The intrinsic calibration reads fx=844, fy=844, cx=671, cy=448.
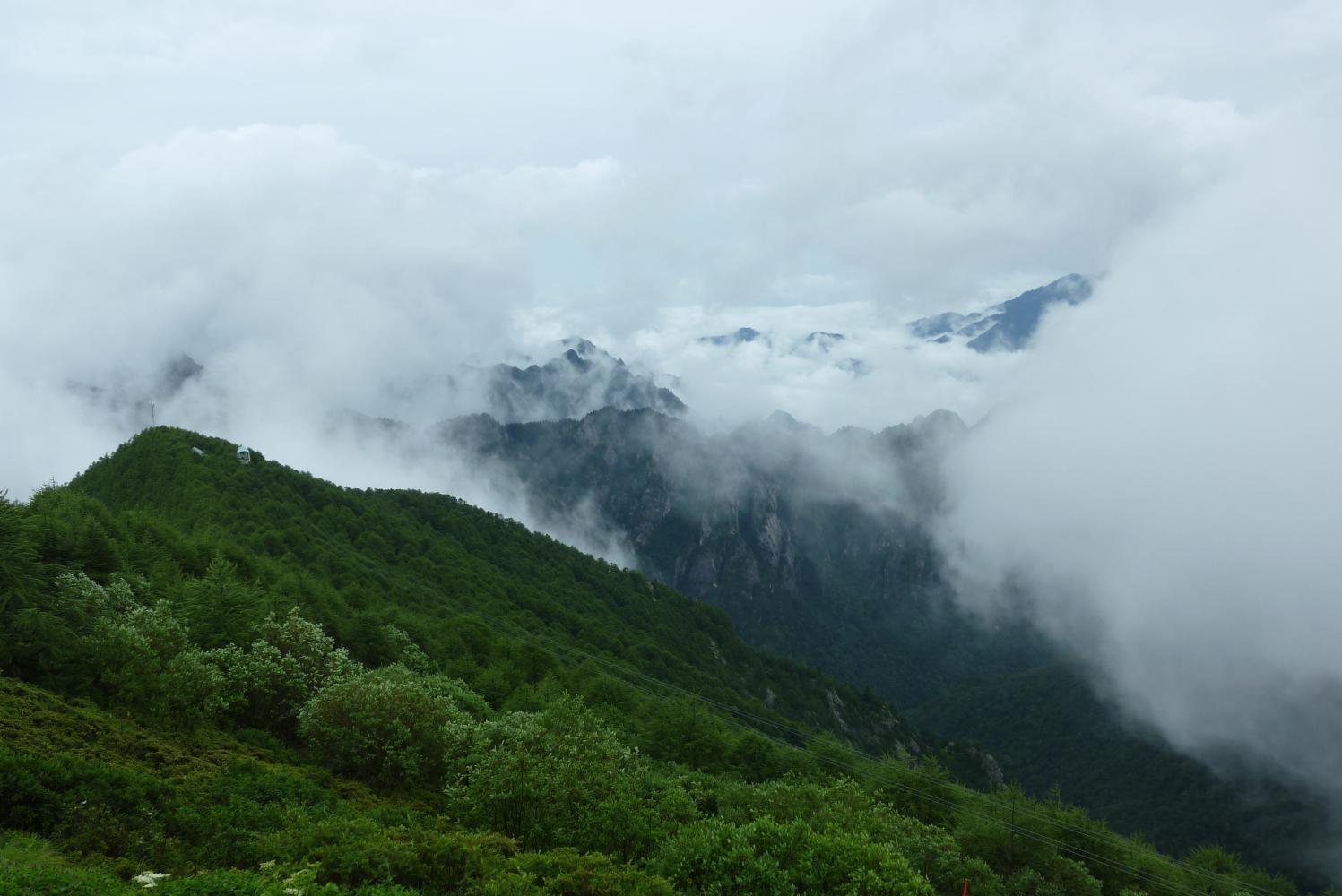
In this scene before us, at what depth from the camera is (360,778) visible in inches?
2084

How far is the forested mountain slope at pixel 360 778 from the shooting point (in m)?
30.8

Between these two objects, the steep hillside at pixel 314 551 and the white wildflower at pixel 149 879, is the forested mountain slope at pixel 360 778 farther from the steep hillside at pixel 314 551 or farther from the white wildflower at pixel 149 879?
the steep hillside at pixel 314 551

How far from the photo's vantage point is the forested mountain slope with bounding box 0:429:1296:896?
101 feet

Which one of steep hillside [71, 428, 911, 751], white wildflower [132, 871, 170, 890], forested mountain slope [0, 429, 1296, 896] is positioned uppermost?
steep hillside [71, 428, 911, 751]

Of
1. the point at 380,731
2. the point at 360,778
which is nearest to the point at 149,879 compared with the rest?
the point at 380,731

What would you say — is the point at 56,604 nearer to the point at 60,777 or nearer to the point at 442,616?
the point at 60,777

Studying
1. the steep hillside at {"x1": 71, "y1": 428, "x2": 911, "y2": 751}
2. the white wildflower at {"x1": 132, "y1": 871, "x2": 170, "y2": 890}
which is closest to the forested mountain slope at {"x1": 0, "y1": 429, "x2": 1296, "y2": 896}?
the white wildflower at {"x1": 132, "y1": 871, "x2": 170, "y2": 890}

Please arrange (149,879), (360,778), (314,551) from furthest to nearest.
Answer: (314,551)
(360,778)
(149,879)

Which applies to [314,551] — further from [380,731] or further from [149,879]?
[149,879]

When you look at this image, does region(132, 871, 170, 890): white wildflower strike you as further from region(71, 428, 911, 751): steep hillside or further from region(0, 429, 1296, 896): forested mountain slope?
region(71, 428, 911, 751): steep hillside

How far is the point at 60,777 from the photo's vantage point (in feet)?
115

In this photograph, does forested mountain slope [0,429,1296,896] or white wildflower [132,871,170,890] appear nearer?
white wildflower [132,871,170,890]

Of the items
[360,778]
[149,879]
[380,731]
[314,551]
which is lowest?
[149,879]

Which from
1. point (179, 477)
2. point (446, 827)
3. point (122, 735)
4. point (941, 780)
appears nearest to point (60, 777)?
point (122, 735)
